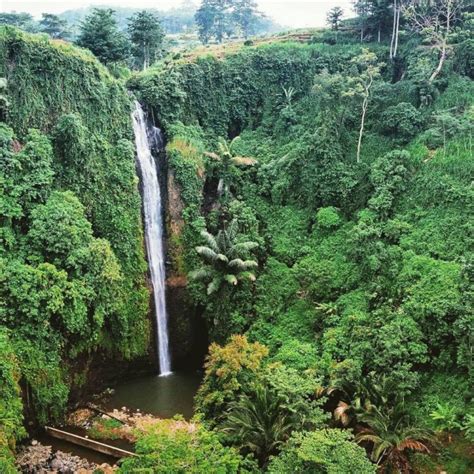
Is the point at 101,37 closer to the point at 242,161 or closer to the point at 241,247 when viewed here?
the point at 242,161

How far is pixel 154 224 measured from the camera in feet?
65.8

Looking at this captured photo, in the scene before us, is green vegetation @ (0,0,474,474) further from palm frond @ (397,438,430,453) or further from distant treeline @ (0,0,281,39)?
distant treeline @ (0,0,281,39)

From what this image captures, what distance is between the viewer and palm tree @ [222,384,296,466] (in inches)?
487

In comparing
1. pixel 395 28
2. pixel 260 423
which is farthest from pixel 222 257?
pixel 395 28

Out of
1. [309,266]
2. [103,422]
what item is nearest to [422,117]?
[309,266]

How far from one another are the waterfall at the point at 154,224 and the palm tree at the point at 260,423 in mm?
6379

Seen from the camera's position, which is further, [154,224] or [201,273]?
[154,224]

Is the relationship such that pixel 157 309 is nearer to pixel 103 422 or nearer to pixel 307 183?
pixel 103 422

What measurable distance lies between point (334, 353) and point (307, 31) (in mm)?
23453

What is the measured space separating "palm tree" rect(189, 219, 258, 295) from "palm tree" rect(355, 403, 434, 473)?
6.84 meters

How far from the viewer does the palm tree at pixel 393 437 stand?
11.8 m

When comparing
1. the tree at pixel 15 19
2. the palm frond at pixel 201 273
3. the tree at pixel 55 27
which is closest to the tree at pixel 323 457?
the palm frond at pixel 201 273

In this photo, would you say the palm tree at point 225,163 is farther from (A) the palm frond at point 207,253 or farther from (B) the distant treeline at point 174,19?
(B) the distant treeline at point 174,19

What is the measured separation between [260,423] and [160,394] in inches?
226
